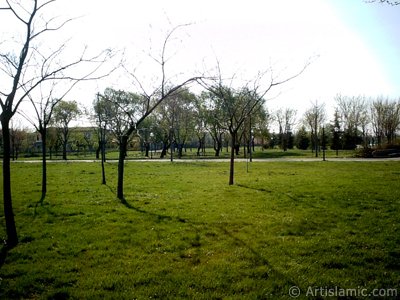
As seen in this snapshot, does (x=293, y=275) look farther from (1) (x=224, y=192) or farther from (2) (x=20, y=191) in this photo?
(2) (x=20, y=191)

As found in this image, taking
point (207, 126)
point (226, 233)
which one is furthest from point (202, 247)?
point (207, 126)

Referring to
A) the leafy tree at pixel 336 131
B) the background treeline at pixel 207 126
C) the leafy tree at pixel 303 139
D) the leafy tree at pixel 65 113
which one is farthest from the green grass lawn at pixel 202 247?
the leafy tree at pixel 303 139

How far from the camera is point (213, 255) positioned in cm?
632

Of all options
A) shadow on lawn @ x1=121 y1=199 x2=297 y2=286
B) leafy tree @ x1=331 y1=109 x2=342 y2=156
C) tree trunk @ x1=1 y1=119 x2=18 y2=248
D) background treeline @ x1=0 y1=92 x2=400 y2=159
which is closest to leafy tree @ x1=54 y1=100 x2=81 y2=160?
background treeline @ x1=0 y1=92 x2=400 y2=159

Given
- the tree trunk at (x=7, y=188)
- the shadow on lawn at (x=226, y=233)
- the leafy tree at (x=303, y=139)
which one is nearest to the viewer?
the shadow on lawn at (x=226, y=233)

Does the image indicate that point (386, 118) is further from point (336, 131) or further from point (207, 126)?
point (207, 126)

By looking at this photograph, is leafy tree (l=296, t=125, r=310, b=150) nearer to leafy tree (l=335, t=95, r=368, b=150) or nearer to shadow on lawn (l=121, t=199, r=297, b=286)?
leafy tree (l=335, t=95, r=368, b=150)

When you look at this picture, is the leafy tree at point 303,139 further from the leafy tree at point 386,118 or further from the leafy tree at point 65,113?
the leafy tree at point 65,113

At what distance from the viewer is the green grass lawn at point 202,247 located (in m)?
5.05

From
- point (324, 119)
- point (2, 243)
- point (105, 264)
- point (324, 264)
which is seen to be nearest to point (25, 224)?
point (2, 243)

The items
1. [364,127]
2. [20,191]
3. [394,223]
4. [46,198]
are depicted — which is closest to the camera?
[394,223]

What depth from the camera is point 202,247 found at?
6.80 meters

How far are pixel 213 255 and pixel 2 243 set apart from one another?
5033 mm

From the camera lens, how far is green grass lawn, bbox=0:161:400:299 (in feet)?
16.6
